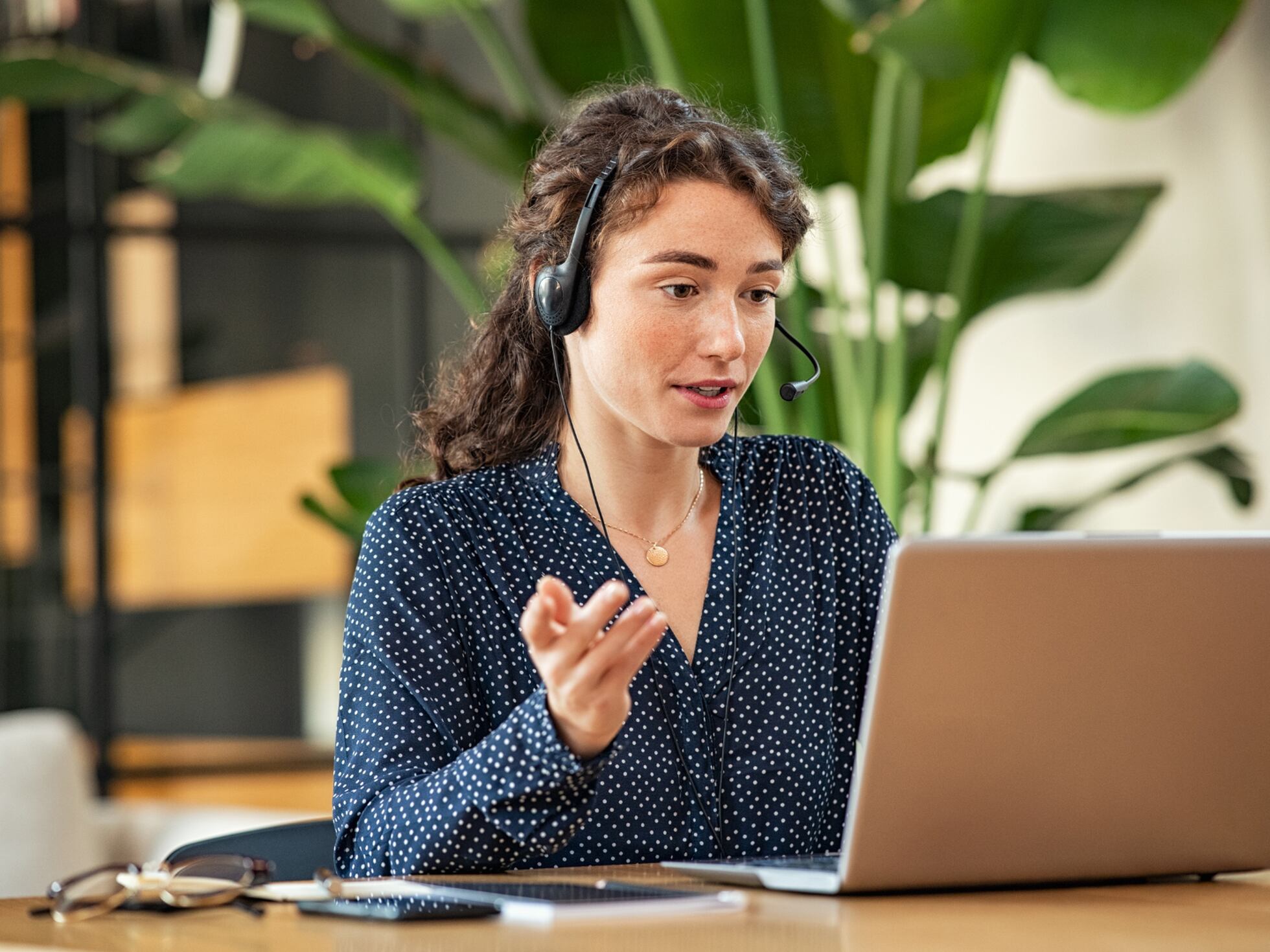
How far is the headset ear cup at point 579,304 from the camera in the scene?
1.44 m

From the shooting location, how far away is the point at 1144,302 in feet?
10.0

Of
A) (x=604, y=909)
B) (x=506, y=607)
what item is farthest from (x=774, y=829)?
(x=604, y=909)

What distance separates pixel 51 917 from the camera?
96cm

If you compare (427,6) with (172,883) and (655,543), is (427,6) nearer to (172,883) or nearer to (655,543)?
(655,543)

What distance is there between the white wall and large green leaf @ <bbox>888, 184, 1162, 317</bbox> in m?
0.08

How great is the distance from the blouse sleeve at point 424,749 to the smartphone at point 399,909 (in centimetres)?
17

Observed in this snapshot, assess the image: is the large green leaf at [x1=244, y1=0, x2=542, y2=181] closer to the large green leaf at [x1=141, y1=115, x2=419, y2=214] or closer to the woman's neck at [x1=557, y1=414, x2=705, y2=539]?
the large green leaf at [x1=141, y1=115, x2=419, y2=214]

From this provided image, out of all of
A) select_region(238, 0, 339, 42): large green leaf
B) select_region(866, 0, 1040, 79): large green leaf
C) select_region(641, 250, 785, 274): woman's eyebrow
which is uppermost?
select_region(238, 0, 339, 42): large green leaf

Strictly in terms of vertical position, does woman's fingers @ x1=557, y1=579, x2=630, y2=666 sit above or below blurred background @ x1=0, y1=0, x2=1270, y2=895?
below

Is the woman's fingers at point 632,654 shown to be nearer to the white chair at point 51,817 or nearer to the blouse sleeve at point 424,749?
the blouse sleeve at point 424,749

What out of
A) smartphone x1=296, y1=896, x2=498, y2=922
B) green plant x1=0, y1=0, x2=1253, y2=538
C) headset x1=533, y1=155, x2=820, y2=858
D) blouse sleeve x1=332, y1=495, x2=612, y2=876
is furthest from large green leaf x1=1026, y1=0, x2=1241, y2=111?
smartphone x1=296, y1=896, x2=498, y2=922

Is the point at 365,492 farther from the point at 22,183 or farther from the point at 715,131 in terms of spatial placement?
the point at 22,183

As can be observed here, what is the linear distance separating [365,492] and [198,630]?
2.22 meters

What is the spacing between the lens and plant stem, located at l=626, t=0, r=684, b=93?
2547 mm
